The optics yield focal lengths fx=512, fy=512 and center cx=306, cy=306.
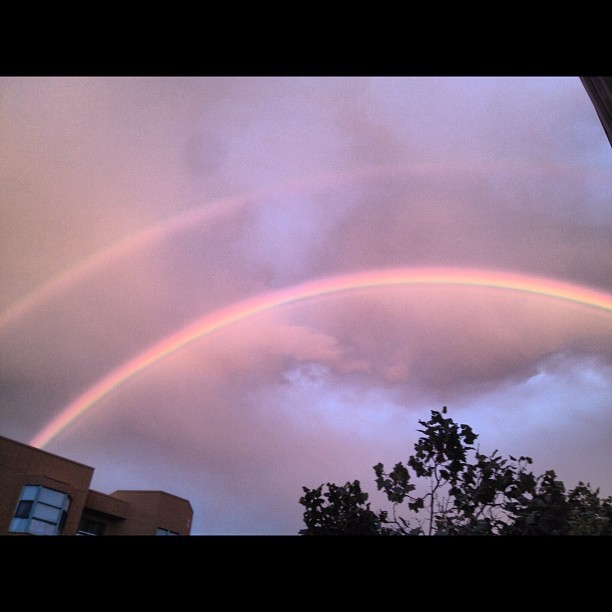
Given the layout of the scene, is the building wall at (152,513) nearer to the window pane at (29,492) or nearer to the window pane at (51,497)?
the window pane at (51,497)

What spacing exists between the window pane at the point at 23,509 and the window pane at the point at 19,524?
181 millimetres

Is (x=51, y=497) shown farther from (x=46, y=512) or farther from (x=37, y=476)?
(x=37, y=476)

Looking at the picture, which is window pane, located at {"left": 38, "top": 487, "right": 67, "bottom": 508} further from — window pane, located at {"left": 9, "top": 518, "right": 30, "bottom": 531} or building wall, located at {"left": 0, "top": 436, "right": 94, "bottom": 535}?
window pane, located at {"left": 9, "top": 518, "right": 30, "bottom": 531}

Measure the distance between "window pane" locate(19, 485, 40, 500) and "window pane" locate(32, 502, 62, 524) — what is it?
0.53 metres

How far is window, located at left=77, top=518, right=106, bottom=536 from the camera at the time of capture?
90.3 feet

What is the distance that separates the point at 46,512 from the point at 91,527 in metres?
4.37

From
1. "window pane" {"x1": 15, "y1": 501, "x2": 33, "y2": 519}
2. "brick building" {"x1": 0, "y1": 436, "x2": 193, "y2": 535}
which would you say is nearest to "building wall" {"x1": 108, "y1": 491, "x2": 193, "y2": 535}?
"brick building" {"x1": 0, "y1": 436, "x2": 193, "y2": 535}

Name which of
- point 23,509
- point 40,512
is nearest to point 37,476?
point 23,509

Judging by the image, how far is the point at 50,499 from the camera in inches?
985

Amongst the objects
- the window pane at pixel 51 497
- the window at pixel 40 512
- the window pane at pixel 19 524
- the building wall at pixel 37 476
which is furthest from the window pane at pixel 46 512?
the building wall at pixel 37 476

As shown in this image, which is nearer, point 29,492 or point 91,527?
point 29,492
